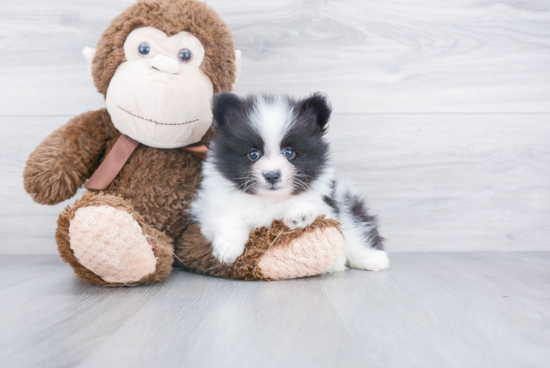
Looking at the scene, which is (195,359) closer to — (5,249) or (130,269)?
(130,269)

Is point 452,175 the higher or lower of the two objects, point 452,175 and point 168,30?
the lower

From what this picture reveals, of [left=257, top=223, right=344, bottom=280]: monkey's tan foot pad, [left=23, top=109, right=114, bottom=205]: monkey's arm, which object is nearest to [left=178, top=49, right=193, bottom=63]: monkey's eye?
[left=23, top=109, right=114, bottom=205]: monkey's arm

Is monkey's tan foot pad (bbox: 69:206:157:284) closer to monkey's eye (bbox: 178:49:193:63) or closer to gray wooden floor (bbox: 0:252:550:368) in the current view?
gray wooden floor (bbox: 0:252:550:368)

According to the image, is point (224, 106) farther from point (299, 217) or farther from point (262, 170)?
point (299, 217)

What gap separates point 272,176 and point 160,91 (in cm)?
44

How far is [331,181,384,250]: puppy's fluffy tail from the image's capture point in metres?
1.38

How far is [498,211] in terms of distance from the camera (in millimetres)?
1792

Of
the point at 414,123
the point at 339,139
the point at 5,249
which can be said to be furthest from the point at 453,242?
the point at 5,249

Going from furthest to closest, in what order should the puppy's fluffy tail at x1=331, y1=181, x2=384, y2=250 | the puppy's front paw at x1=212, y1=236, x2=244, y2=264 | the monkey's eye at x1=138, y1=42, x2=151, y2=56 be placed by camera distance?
the puppy's fluffy tail at x1=331, y1=181, x2=384, y2=250, the monkey's eye at x1=138, y1=42, x2=151, y2=56, the puppy's front paw at x1=212, y1=236, x2=244, y2=264

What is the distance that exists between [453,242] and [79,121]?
5.24 ft

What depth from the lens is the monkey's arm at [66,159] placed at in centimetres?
Answer: 121

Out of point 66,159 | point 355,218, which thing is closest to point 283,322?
point 355,218

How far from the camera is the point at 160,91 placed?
1211mm

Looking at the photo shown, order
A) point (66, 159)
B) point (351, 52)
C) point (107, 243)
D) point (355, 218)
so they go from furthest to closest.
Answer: point (351, 52), point (355, 218), point (66, 159), point (107, 243)
